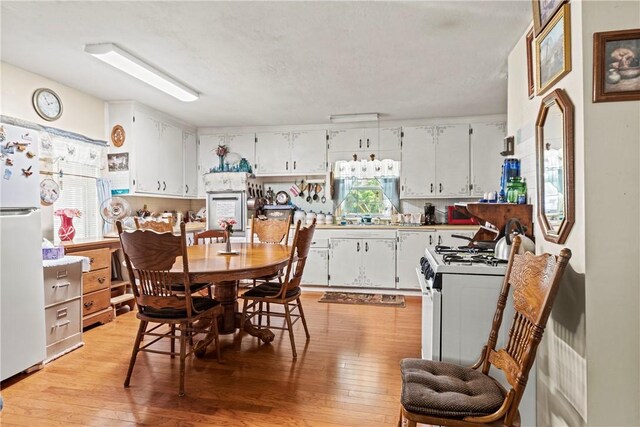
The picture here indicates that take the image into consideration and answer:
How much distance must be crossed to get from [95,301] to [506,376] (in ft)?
11.9

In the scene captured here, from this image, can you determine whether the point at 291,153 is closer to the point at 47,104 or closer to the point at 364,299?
the point at 364,299

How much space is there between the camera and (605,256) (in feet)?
4.25

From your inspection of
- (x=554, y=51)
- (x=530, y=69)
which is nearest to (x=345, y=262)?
(x=530, y=69)

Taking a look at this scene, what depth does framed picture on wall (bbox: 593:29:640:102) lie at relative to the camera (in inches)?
49.8

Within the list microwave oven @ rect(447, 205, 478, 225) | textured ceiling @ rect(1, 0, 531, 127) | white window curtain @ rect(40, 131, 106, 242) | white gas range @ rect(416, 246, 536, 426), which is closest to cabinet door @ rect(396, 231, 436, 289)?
microwave oven @ rect(447, 205, 478, 225)

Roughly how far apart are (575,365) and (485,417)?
457 millimetres

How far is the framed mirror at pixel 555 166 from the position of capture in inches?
55.5

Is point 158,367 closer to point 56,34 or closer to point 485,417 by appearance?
point 485,417

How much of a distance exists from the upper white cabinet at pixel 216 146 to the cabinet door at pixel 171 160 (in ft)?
1.54

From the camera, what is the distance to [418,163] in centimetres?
507

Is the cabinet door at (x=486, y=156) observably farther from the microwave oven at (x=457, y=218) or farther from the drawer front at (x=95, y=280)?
the drawer front at (x=95, y=280)

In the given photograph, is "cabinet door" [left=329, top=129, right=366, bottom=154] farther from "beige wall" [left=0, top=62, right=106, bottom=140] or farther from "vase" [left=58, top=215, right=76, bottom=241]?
"vase" [left=58, top=215, right=76, bottom=241]

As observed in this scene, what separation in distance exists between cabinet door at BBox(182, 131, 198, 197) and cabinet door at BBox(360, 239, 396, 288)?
2.77m

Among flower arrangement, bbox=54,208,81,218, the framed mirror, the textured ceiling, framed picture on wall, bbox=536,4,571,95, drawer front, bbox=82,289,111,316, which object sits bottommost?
drawer front, bbox=82,289,111,316
